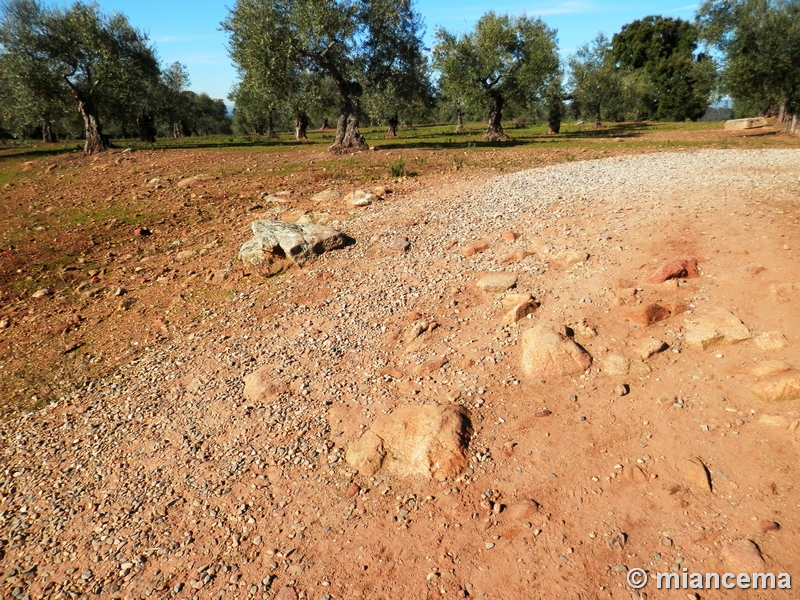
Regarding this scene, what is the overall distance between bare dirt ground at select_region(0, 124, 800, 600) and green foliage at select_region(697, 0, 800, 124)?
69.4 ft

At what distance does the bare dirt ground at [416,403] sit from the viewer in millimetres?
3951

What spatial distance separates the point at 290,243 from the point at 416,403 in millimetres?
5330

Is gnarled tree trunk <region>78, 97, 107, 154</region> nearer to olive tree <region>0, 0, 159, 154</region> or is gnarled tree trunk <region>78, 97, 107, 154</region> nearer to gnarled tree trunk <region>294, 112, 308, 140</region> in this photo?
olive tree <region>0, 0, 159, 154</region>

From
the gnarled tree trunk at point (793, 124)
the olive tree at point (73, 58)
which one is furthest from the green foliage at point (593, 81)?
the olive tree at point (73, 58)

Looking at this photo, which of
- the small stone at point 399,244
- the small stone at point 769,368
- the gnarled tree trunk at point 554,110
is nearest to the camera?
the small stone at point 769,368

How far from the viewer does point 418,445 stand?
4957 mm

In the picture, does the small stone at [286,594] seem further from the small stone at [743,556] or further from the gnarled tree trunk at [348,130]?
the gnarled tree trunk at [348,130]

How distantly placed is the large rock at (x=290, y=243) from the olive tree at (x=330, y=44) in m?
14.6

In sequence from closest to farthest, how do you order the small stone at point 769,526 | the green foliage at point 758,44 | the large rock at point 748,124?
the small stone at point 769,526
the green foliage at point 758,44
the large rock at point 748,124

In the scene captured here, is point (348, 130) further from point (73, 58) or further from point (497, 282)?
point (497, 282)

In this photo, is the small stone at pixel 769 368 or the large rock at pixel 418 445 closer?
the large rock at pixel 418 445

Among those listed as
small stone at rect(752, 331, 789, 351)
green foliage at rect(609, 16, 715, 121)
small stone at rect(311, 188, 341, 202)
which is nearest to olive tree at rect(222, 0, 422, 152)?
small stone at rect(311, 188, 341, 202)

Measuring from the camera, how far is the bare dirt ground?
3.95 meters

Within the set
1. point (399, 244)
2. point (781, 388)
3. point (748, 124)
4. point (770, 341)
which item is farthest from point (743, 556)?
point (748, 124)
